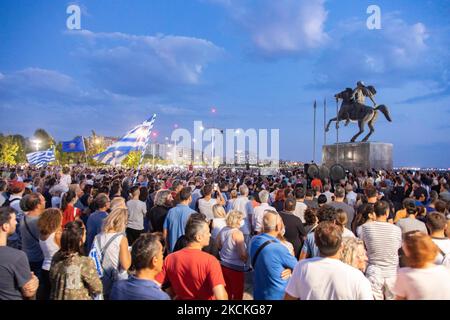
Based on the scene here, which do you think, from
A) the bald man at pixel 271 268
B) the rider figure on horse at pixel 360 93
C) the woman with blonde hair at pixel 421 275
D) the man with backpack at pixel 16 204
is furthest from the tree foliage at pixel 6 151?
the woman with blonde hair at pixel 421 275

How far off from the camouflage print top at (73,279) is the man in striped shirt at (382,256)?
3221 mm

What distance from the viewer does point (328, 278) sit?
2463mm

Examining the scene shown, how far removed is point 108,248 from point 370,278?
10.6ft

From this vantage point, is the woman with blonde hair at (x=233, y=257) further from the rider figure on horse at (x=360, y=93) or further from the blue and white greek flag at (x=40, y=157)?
the blue and white greek flag at (x=40, y=157)

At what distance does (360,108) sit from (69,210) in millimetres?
22521

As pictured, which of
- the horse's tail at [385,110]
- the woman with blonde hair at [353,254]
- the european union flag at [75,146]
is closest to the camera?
the woman with blonde hair at [353,254]

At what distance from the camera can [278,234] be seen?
372cm

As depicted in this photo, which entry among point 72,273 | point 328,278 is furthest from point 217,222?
point 328,278

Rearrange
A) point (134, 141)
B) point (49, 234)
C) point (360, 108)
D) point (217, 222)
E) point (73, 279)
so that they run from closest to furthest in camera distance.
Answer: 1. point (73, 279)
2. point (49, 234)
3. point (217, 222)
4. point (134, 141)
5. point (360, 108)

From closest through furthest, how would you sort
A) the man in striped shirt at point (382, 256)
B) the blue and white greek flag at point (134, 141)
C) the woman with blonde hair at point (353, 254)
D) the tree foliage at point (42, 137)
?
the woman with blonde hair at point (353, 254) < the man in striped shirt at point (382, 256) < the blue and white greek flag at point (134, 141) < the tree foliage at point (42, 137)

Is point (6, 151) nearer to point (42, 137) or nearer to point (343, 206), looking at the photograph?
point (42, 137)

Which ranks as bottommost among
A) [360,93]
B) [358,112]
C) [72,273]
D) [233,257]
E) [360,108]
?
[233,257]

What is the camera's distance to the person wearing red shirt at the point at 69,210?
5648 millimetres
